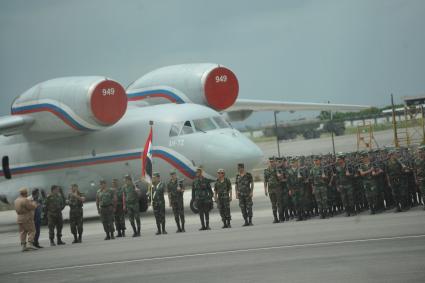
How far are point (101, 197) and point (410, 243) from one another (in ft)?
28.7

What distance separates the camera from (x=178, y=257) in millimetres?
11766

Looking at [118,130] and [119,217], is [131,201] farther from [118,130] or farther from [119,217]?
[118,130]

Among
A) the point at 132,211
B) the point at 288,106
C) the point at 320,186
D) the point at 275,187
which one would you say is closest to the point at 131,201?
the point at 132,211

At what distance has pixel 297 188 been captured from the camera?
17.1 m

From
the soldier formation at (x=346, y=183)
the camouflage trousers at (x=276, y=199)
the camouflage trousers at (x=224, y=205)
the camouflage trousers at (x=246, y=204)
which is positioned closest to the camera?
the soldier formation at (x=346, y=183)

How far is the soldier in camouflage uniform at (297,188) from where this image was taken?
16969 millimetres

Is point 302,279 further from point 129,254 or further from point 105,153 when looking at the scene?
point 105,153

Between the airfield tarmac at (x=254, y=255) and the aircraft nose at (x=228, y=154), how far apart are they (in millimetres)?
3828

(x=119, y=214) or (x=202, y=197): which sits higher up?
(x=202, y=197)

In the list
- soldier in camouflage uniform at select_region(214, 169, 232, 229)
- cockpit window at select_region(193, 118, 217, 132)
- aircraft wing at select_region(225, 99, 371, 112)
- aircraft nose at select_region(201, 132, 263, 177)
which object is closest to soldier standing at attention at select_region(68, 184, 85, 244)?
soldier in camouflage uniform at select_region(214, 169, 232, 229)

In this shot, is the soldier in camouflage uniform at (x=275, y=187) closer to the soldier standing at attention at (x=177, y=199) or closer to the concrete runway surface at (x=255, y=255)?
the concrete runway surface at (x=255, y=255)

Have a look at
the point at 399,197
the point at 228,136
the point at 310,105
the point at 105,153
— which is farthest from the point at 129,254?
the point at 310,105

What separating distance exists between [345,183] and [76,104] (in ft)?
30.4

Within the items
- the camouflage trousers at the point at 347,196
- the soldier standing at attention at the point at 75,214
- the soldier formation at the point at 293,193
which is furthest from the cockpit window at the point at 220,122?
the camouflage trousers at the point at 347,196
